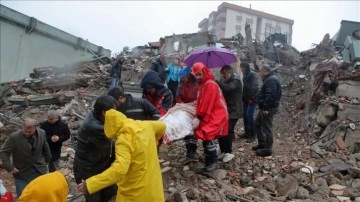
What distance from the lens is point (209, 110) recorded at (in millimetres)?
4820

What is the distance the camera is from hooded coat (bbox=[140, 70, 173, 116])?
195 inches

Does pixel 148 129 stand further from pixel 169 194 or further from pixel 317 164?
pixel 317 164

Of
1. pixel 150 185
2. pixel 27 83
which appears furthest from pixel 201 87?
pixel 27 83

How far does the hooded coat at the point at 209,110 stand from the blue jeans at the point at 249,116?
6.58 feet

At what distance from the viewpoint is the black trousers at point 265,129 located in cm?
584

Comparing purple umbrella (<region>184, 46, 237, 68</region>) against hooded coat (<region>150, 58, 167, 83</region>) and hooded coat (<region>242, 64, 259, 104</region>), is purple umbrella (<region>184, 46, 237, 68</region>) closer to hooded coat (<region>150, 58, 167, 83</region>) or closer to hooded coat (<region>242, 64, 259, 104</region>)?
hooded coat (<region>242, 64, 259, 104</region>)

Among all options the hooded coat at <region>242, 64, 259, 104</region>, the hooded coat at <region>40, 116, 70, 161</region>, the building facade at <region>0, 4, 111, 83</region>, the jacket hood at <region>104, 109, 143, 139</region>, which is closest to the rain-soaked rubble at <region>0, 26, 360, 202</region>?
the hooded coat at <region>40, 116, 70, 161</region>

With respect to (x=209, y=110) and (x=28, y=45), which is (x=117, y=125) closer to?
(x=209, y=110)

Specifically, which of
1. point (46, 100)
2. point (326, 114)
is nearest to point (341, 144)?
point (326, 114)

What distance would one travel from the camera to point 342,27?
15.1 metres

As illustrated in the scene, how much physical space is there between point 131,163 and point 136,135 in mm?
235

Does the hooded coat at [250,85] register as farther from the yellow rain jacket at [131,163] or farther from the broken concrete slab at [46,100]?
the broken concrete slab at [46,100]

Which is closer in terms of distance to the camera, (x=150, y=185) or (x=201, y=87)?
(x=150, y=185)

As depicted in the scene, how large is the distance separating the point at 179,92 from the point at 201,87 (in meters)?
0.71
